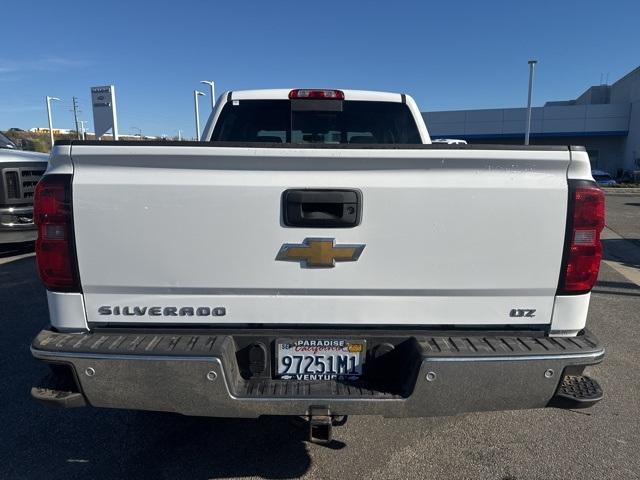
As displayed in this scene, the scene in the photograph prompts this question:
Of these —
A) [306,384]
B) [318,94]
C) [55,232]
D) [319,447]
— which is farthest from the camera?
[318,94]

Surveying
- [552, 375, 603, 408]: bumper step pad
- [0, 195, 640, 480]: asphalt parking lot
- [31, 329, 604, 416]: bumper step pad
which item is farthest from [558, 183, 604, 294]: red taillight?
[0, 195, 640, 480]: asphalt parking lot

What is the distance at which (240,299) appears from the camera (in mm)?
2244

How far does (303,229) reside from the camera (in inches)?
85.1

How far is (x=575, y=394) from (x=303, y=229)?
1563 millimetres

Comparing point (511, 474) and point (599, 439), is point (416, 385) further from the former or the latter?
point (599, 439)

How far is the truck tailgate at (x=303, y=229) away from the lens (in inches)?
84.4

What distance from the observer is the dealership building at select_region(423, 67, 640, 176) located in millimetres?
39844

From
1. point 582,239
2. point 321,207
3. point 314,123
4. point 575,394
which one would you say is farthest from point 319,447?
point 314,123

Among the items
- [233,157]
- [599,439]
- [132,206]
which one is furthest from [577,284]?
[132,206]

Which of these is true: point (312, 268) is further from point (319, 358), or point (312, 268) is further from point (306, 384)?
point (306, 384)

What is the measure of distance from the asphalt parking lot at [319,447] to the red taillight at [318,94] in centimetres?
248

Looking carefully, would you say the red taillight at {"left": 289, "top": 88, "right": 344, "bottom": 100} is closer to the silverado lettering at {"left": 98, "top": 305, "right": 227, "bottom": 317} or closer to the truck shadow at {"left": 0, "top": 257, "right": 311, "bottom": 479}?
the silverado lettering at {"left": 98, "top": 305, "right": 227, "bottom": 317}

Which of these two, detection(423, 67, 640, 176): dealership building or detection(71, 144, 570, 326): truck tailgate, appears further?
detection(423, 67, 640, 176): dealership building

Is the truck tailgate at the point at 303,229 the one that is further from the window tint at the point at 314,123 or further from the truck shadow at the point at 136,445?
the window tint at the point at 314,123
